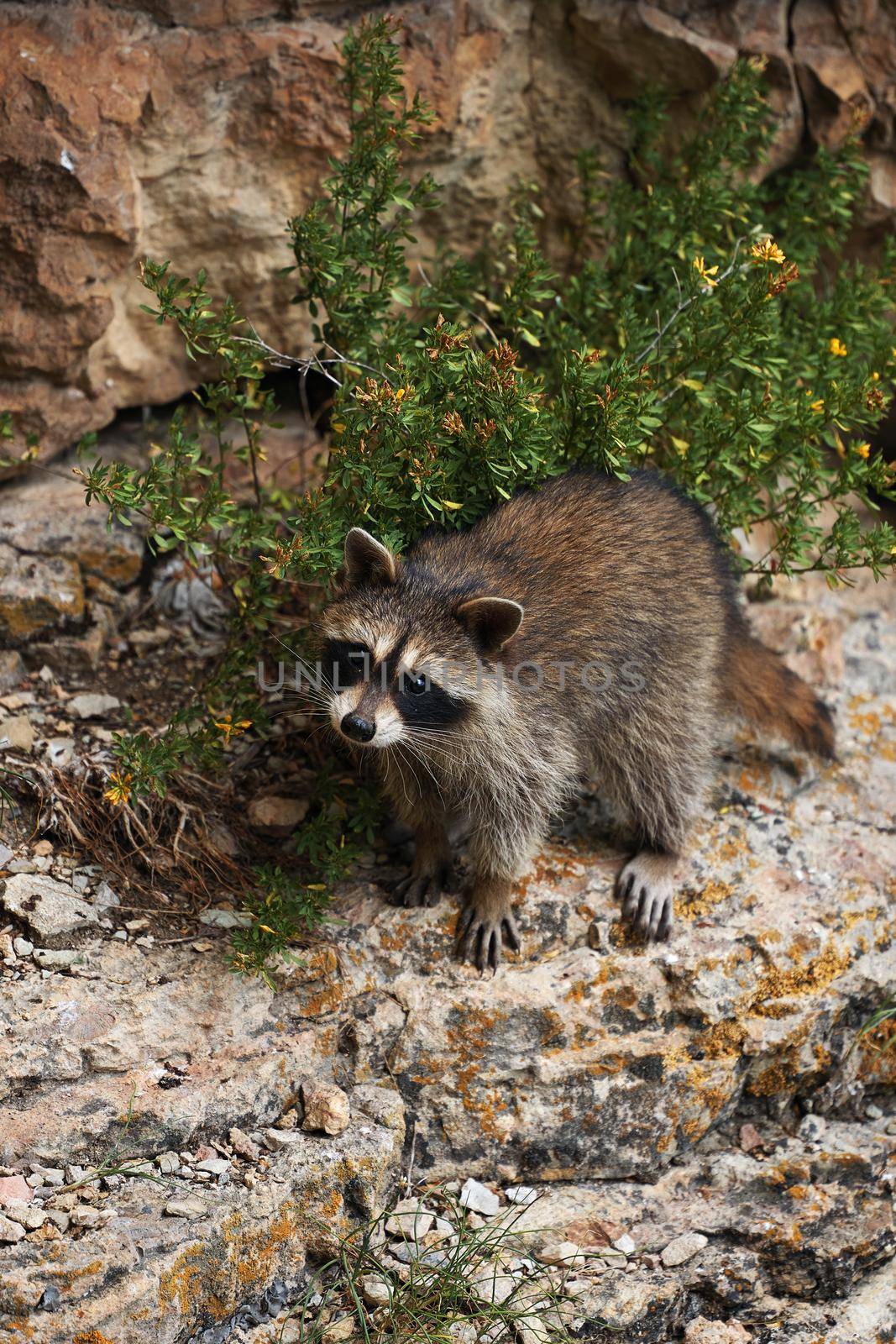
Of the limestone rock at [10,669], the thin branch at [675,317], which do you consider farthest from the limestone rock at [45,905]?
the thin branch at [675,317]

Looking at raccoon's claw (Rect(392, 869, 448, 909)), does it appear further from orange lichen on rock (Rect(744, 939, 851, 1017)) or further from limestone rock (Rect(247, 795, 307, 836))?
orange lichen on rock (Rect(744, 939, 851, 1017))

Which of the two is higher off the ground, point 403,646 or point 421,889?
point 403,646

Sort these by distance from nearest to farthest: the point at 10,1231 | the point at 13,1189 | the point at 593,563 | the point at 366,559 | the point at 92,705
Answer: the point at 10,1231, the point at 13,1189, the point at 366,559, the point at 593,563, the point at 92,705

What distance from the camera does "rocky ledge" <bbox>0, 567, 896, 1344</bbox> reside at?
3.53 metres

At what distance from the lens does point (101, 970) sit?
3961mm

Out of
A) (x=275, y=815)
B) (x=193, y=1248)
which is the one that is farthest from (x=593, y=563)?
Answer: (x=193, y=1248)

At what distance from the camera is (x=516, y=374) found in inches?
161

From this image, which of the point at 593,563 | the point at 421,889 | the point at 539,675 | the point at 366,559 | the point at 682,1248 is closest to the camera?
the point at 682,1248

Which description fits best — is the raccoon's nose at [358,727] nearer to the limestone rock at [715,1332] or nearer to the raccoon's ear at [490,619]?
the raccoon's ear at [490,619]

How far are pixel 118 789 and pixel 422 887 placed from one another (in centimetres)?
115

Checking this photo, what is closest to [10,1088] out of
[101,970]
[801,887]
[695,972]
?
[101,970]

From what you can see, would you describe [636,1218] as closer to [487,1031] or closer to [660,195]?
[487,1031]

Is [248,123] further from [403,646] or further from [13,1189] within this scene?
[13,1189]

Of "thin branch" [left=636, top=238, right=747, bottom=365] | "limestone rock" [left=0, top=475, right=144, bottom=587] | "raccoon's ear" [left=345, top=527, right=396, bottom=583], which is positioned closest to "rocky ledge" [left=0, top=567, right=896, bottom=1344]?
"limestone rock" [left=0, top=475, right=144, bottom=587]
